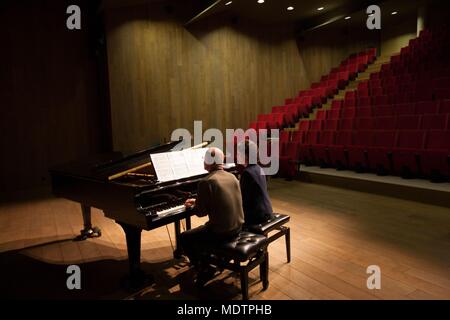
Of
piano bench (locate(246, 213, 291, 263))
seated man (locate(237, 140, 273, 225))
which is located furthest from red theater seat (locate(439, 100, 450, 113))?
seated man (locate(237, 140, 273, 225))

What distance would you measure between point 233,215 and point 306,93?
487 centimetres

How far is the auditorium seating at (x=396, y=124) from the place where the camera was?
3111 mm

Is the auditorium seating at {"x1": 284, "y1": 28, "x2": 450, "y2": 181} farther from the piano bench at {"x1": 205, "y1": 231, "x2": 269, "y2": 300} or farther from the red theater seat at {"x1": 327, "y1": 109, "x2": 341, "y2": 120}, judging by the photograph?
the piano bench at {"x1": 205, "y1": 231, "x2": 269, "y2": 300}

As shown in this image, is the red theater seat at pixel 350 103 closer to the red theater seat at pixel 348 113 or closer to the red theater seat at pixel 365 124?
the red theater seat at pixel 348 113

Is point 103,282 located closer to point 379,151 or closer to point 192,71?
point 379,151

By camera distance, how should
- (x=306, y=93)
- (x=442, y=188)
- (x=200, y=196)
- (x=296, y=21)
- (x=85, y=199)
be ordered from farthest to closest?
1. (x=296, y=21)
2. (x=306, y=93)
3. (x=442, y=188)
4. (x=85, y=199)
5. (x=200, y=196)

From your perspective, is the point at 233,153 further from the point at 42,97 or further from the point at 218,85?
the point at 42,97

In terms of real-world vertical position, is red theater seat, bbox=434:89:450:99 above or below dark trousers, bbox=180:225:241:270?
above

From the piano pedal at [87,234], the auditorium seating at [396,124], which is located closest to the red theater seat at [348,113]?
the auditorium seating at [396,124]

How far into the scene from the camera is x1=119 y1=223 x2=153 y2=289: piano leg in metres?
1.64

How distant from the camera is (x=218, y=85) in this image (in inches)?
211

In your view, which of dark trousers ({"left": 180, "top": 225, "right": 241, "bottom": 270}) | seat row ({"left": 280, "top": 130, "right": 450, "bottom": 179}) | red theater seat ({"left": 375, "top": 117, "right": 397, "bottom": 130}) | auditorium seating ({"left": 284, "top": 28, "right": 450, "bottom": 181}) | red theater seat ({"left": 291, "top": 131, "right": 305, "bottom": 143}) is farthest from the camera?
red theater seat ({"left": 291, "top": 131, "right": 305, "bottom": 143})
